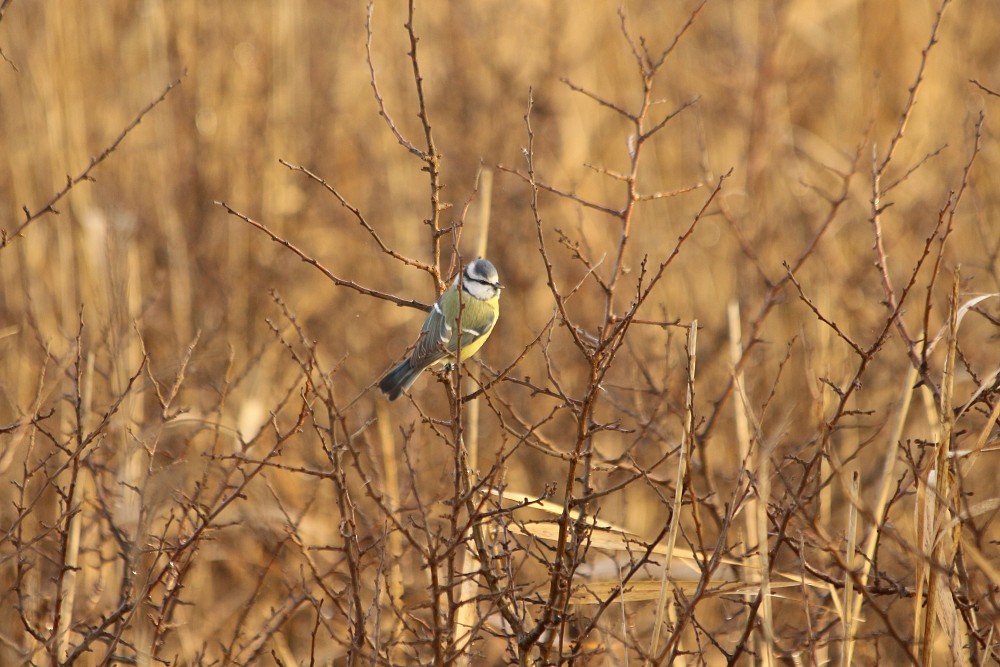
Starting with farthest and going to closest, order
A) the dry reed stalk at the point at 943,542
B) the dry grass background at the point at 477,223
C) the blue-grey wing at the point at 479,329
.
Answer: the dry grass background at the point at 477,223 < the blue-grey wing at the point at 479,329 < the dry reed stalk at the point at 943,542

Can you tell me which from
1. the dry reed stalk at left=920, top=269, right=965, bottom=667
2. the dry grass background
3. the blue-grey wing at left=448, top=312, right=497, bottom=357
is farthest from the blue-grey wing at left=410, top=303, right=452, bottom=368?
the dry reed stalk at left=920, top=269, right=965, bottom=667

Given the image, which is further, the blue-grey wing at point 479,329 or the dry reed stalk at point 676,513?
the blue-grey wing at point 479,329

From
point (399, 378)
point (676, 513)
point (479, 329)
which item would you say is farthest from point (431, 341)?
point (676, 513)

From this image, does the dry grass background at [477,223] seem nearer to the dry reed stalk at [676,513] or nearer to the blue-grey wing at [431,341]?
the blue-grey wing at [431,341]

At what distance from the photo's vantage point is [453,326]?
381 centimetres

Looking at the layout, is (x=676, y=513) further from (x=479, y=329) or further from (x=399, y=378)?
(x=479, y=329)

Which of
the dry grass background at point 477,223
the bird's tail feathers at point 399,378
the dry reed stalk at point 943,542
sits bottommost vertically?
the dry reed stalk at point 943,542

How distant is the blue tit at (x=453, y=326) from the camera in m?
3.75

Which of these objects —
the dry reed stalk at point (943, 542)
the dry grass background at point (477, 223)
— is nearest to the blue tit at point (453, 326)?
the dry grass background at point (477, 223)

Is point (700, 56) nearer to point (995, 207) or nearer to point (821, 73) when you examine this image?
point (821, 73)

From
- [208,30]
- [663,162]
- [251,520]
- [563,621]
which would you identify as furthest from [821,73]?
[563,621]

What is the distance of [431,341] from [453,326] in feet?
0.34

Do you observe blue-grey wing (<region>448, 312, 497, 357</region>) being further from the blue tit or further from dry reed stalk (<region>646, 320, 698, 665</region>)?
dry reed stalk (<region>646, 320, 698, 665</region>)

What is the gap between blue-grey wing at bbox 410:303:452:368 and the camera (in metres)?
3.72
